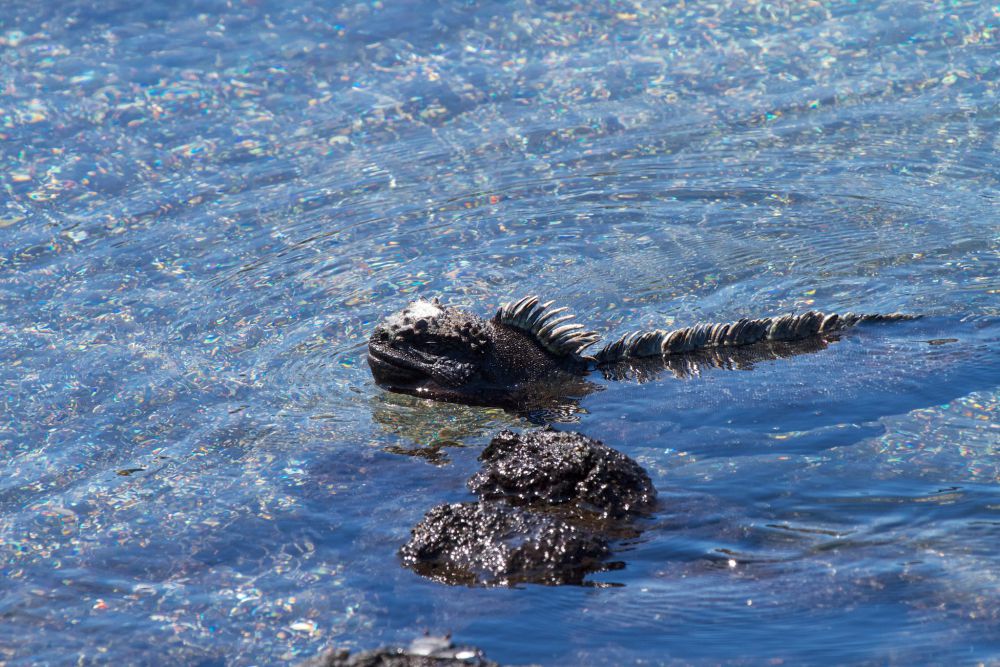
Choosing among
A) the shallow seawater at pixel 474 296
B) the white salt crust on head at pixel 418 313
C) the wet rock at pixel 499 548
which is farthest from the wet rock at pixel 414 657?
the white salt crust on head at pixel 418 313

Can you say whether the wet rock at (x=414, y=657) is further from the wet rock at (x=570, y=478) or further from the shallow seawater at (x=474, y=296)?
the wet rock at (x=570, y=478)

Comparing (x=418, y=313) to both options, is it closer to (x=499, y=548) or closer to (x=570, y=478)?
(x=570, y=478)

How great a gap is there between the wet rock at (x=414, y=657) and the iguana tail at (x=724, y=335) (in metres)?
3.43

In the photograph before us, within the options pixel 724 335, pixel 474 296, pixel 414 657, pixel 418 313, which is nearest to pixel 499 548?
pixel 414 657

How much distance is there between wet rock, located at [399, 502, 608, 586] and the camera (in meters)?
4.44

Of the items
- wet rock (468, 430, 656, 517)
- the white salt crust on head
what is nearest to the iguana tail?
the white salt crust on head

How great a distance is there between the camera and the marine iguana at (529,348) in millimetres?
6379

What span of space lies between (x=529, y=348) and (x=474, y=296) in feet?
3.90

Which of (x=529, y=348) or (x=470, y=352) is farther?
Answer: (x=529, y=348)

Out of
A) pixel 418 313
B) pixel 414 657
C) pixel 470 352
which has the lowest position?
pixel 414 657

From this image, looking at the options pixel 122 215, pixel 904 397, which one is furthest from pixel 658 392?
pixel 122 215

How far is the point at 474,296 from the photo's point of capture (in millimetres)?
7691

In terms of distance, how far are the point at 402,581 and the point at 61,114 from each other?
789 centimetres

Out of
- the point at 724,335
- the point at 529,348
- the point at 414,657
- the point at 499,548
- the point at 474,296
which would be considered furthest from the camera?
the point at 474,296
